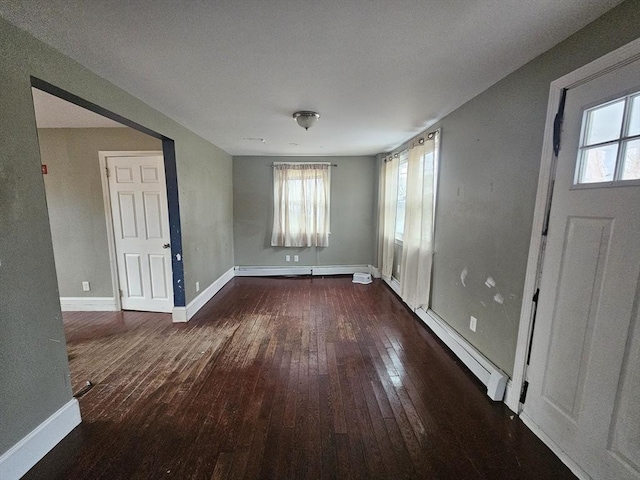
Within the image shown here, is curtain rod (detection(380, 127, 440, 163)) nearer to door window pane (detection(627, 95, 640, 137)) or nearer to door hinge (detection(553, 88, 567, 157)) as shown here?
door hinge (detection(553, 88, 567, 157))

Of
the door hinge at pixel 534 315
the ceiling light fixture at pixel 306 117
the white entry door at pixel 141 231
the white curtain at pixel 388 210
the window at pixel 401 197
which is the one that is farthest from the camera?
the white curtain at pixel 388 210

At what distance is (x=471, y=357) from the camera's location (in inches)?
84.3

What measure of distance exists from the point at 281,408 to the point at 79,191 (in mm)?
3413

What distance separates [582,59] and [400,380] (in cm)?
229

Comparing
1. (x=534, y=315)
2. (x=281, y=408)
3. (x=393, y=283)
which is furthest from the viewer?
(x=393, y=283)

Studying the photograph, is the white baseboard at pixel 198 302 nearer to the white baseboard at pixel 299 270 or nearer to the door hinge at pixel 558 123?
the white baseboard at pixel 299 270

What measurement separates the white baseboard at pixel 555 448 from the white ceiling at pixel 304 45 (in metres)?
2.23

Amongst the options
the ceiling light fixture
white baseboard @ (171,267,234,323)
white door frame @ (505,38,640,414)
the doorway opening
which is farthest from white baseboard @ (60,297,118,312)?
white door frame @ (505,38,640,414)

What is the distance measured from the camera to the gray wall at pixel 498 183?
137cm

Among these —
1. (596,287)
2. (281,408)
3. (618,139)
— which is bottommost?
(281,408)

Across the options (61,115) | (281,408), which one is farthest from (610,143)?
(61,115)

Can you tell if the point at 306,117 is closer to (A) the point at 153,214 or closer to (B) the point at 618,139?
(B) the point at 618,139

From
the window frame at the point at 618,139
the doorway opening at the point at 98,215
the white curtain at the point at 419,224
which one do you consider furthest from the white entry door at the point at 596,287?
the doorway opening at the point at 98,215

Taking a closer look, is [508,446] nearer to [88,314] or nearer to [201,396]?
[201,396]
